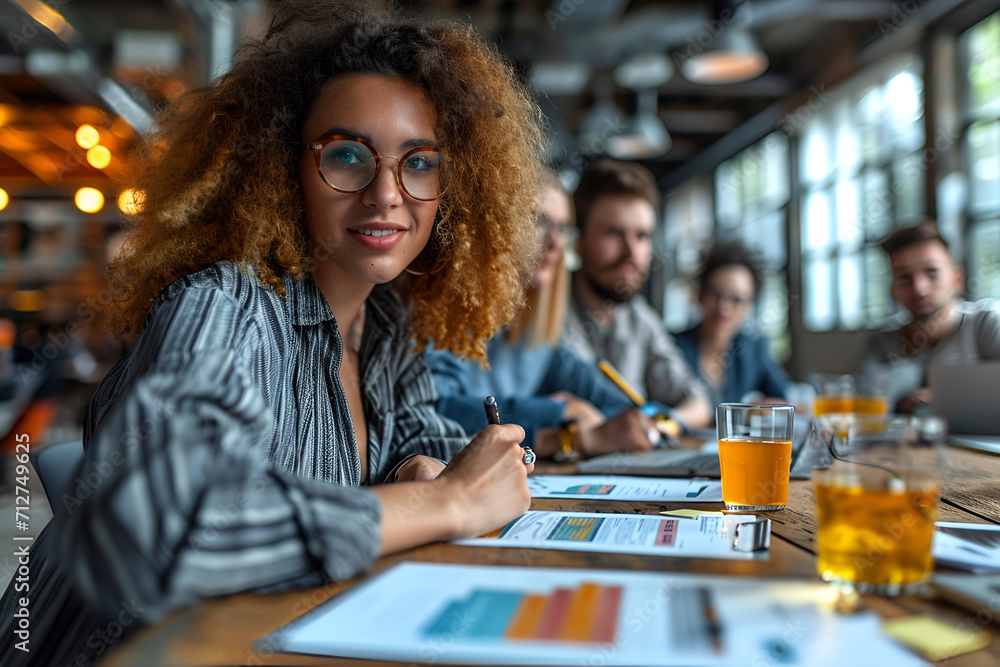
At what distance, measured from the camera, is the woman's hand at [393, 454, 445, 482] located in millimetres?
1121

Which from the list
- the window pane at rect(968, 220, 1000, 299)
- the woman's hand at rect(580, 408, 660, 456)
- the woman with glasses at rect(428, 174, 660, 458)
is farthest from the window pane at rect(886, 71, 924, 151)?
the woman's hand at rect(580, 408, 660, 456)

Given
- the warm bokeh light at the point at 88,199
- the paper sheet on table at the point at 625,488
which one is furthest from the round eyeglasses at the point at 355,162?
the warm bokeh light at the point at 88,199

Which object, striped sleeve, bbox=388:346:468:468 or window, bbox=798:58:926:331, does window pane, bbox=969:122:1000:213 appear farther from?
striped sleeve, bbox=388:346:468:468

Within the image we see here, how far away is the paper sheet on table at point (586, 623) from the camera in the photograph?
1.72 feet

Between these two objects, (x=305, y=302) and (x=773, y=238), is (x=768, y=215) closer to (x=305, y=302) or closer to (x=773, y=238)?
(x=773, y=238)

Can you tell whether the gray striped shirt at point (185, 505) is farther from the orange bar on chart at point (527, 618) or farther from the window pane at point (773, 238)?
the window pane at point (773, 238)

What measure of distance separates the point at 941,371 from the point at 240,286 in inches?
68.1

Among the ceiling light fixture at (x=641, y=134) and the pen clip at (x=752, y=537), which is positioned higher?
the ceiling light fixture at (x=641, y=134)

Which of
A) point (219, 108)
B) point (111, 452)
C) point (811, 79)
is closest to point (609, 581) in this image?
point (111, 452)

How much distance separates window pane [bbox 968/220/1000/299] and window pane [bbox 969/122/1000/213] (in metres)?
0.15

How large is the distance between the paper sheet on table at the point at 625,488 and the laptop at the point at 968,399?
957 mm

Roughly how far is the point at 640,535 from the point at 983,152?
621 centimetres

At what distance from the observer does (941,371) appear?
1.90 meters

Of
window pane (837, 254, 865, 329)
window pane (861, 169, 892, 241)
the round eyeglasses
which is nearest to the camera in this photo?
the round eyeglasses
